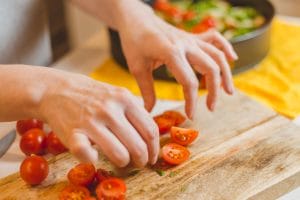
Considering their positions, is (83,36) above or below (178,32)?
below

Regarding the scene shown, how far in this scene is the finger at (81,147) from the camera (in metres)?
0.73

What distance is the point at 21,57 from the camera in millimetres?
1178

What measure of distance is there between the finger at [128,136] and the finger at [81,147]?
0.05 m

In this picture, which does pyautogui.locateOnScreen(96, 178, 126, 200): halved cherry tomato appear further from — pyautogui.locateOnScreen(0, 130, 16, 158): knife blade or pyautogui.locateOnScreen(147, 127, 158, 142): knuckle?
pyautogui.locateOnScreen(0, 130, 16, 158): knife blade

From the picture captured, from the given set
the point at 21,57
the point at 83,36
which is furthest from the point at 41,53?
the point at 83,36

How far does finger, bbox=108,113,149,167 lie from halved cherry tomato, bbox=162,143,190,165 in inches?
5.3

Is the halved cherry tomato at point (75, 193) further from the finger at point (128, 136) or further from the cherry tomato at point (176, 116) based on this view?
the cherry tomato at point (176, 116)

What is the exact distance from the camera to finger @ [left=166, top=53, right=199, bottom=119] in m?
0.95

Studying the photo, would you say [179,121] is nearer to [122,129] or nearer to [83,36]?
[122,129]

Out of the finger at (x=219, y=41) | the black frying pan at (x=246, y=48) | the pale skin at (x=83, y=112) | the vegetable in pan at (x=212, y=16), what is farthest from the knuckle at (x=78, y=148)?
the vegetable in pan at (x=212, y=16)

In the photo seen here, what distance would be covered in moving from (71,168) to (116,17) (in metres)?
0.35

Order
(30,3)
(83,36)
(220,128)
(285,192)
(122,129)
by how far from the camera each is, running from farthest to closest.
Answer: (83,36), (30,3), (220,128), (285,192), (122,129)

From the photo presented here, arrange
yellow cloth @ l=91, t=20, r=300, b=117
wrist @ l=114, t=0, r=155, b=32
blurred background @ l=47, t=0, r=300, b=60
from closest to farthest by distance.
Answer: wrist @ l=114, t=0, r=155, b=32
yellow cloth @ l=91, t=20, r=300, b=117
blurred background @ l=47, t=0, r=300, b=60

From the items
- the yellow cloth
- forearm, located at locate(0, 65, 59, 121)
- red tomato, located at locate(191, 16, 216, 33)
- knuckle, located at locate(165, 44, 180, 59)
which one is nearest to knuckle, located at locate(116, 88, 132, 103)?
forearm, located at locate(0, 65, 59, 121)
